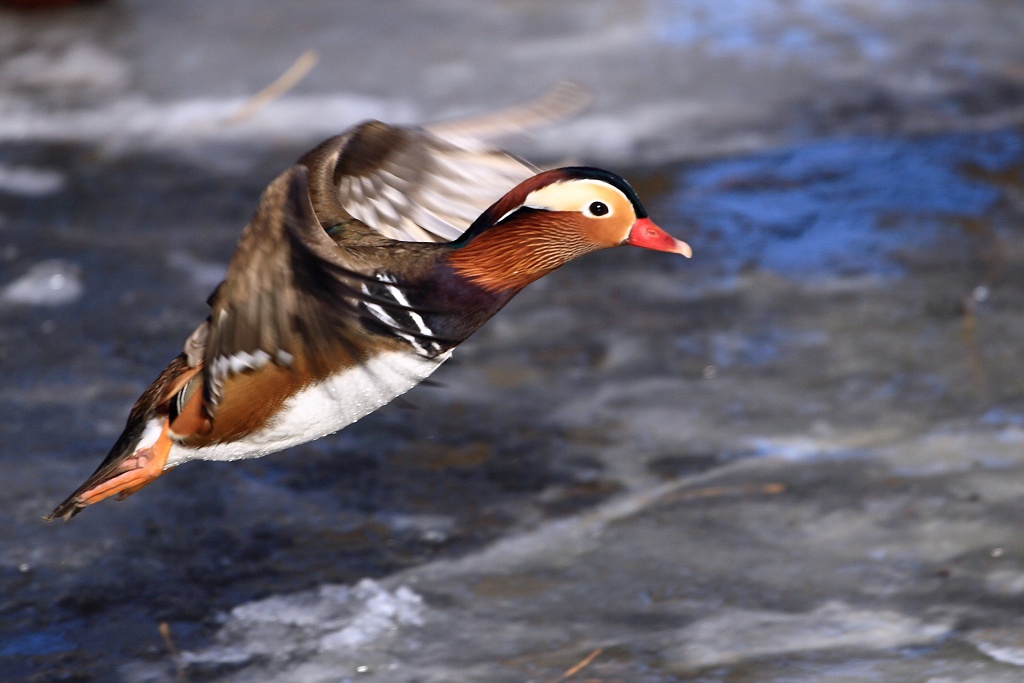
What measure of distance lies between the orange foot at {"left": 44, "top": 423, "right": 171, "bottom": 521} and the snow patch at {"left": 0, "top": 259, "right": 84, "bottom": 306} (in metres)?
1.67

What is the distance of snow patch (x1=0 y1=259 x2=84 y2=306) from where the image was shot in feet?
12.8

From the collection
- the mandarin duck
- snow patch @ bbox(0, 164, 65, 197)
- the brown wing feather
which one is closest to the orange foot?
the mandarin duck

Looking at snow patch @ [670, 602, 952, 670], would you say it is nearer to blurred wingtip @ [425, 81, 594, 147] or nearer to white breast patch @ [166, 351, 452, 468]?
white breast patch @ [166, 351, 452, 468]

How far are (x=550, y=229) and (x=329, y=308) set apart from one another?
42 centimetres

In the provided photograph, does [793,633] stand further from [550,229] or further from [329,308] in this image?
[329,308]

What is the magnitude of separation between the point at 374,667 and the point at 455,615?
23cm

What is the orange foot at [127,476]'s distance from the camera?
7.75 ft

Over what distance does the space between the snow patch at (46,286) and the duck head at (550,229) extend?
7.12 ft

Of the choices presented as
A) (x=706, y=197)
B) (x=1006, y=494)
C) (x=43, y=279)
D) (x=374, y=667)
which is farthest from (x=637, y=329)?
(x=43, y=279)

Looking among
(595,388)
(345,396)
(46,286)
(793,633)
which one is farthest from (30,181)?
(793,633)

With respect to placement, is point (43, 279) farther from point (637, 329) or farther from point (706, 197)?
point (706, 197)

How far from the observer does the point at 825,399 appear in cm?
348

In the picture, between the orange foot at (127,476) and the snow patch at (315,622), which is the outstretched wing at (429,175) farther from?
the snow patch at (315,622)

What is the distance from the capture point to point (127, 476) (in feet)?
7.78
